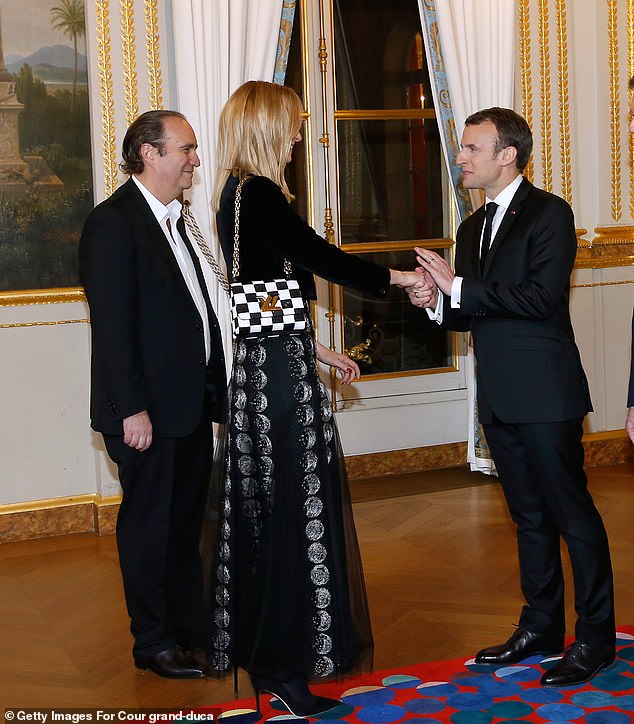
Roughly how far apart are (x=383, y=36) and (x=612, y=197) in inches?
68.2

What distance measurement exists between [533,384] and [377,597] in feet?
4.33

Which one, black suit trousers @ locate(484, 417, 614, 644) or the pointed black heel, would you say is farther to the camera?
black suit trousers @ locate(484, 417, 614, 644)

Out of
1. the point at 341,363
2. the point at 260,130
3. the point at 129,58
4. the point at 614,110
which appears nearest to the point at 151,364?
the point at 341,363

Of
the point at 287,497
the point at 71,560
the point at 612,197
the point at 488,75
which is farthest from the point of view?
the point at 612,197

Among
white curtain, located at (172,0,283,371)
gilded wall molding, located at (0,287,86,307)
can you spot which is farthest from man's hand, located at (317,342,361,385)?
gilded wall molding, located at (0,287,86,307)

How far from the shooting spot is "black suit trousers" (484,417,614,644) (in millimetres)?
3178

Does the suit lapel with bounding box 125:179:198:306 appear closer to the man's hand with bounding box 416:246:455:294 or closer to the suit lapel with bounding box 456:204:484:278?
the man's hand with bounding box 416:246:455:294

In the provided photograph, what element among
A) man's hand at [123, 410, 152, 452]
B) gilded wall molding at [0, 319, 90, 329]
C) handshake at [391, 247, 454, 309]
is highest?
handshake at [391, 247, 454, 309]

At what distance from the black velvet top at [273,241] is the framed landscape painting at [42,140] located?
7.51ft

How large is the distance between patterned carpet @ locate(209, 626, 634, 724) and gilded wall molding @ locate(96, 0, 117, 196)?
9.53ft

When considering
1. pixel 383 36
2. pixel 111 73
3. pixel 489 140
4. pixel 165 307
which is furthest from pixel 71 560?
pixel 383 36

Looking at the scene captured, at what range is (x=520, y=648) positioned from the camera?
11.0 feet

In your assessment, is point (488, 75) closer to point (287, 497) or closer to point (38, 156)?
point (38, 156)

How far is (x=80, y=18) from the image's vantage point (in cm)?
506
